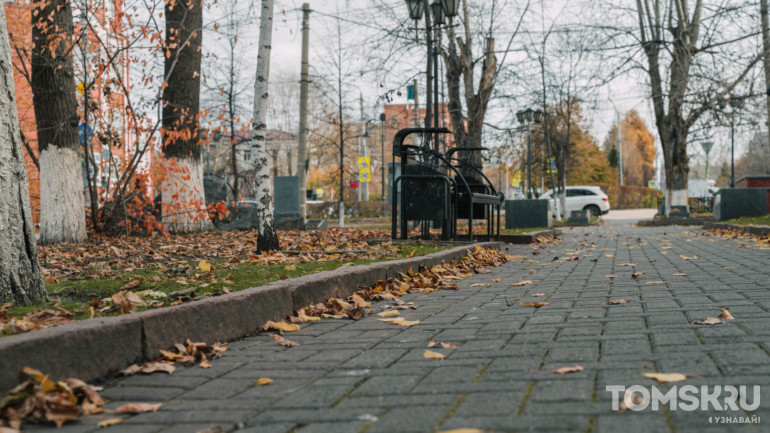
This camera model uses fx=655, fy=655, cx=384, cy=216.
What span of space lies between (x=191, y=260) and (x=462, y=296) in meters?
3.23

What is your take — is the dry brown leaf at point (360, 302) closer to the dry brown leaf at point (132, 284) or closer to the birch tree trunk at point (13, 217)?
the dry brown leaf at point (132, 284)

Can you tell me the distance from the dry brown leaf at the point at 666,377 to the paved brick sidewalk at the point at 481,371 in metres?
0.03

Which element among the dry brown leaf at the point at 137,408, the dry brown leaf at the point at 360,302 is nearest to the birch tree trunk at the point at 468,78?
the dry brown leaf at the point at 360,302

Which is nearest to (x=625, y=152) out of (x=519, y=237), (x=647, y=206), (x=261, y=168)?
(x=647, y=206)

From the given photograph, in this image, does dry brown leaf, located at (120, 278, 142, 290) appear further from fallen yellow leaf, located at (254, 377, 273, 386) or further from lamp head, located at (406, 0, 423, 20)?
lamp head, located at (406, 0, 423, 20)

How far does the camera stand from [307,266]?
639 cm

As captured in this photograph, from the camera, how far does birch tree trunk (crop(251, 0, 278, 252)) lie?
8.16m

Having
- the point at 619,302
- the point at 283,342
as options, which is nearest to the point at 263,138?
the point at 283,342

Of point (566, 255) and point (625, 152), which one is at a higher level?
point (625, 152)

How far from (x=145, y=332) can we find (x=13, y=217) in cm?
147

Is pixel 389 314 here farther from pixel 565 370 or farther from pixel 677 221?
pixel 677 221

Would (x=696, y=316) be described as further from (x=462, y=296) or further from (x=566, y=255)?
(x=566, y=255)

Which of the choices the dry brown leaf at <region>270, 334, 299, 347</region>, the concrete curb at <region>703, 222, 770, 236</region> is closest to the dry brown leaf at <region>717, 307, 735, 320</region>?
the dry brown leaf at <region>270, 334, 299, 347</region>

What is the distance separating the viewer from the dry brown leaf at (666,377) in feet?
8.56
